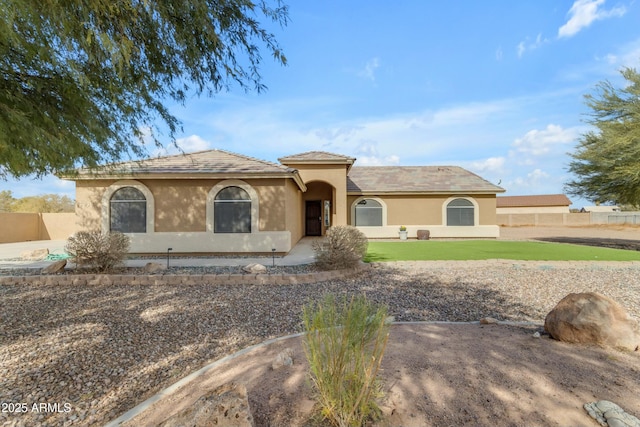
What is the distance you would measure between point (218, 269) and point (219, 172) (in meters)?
4.61

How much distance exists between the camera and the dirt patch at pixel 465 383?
268 cm

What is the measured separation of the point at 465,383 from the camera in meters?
3.10

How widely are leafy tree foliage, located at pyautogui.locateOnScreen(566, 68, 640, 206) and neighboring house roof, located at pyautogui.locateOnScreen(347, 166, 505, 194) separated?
4.67 m

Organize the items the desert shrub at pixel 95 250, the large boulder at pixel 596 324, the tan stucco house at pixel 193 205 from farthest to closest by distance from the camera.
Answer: the tan stucco house at pixel 193 205 → the desert shrub at pixel 95 250 → the large boulder at pixel 596 324

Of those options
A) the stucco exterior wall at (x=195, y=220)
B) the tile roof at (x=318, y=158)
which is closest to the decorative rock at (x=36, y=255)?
the stucco exterior wall at (x=195, y=220)

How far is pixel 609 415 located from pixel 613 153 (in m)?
19.2

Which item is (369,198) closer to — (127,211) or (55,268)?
(127,211)

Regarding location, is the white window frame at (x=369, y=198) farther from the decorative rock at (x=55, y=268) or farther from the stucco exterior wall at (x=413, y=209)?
the decorative rock at (x=55, y=268)

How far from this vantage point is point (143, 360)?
14.4 ft

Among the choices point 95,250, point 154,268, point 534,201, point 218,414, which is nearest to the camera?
point 218,414

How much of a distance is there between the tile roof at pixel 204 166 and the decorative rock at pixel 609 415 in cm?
1181

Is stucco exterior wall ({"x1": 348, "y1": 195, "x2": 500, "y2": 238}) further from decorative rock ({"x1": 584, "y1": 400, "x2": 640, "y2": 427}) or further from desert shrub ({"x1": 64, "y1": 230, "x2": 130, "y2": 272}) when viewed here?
decorative rock ({"x1": 584, "y1": 400, "x2": 640, "y2": 427})

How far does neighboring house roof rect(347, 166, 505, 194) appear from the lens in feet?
73.8

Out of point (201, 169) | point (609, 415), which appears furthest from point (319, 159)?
point (609, 415)
